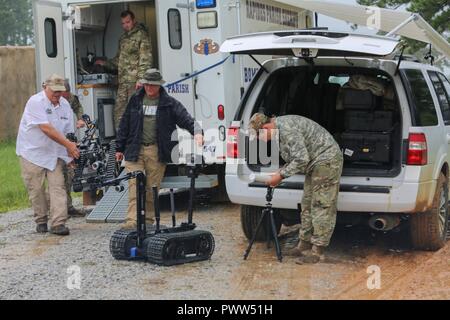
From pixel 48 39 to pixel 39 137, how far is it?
185cm

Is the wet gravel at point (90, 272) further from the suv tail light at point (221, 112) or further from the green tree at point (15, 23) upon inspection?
the green tree at point (15, 23)

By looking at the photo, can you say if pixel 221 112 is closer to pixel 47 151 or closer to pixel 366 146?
pixel 47 151

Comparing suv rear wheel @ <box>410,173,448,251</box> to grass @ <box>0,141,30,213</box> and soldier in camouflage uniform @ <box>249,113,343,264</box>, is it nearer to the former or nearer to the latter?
soldier in camouflage uniform @ <box>249,113,343,264</box>

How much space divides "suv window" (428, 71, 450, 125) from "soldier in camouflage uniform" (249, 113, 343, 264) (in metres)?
1.49

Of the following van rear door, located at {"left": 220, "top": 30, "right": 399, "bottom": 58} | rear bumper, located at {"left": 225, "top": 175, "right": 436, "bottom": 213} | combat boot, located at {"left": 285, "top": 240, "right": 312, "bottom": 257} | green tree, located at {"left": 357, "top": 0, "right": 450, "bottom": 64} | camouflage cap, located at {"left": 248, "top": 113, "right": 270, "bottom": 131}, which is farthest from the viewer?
green tree, located at {"left": 357, "top": 0, "right": 450, "bottom": 64}

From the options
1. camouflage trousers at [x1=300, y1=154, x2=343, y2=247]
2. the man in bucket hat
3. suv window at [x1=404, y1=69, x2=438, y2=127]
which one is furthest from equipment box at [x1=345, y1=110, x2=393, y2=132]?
the man in bucket hat

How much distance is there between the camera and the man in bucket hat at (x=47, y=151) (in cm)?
843

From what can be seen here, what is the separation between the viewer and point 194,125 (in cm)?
784

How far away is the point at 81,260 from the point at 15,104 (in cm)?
1599

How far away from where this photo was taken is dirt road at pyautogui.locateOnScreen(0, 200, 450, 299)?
5985 millimetres

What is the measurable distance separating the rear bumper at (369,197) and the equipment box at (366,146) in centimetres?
50

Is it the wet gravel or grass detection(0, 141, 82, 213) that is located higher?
the wet gravel

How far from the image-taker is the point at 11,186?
1320 cm

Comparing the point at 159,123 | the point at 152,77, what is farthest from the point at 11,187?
the point at 152,77
